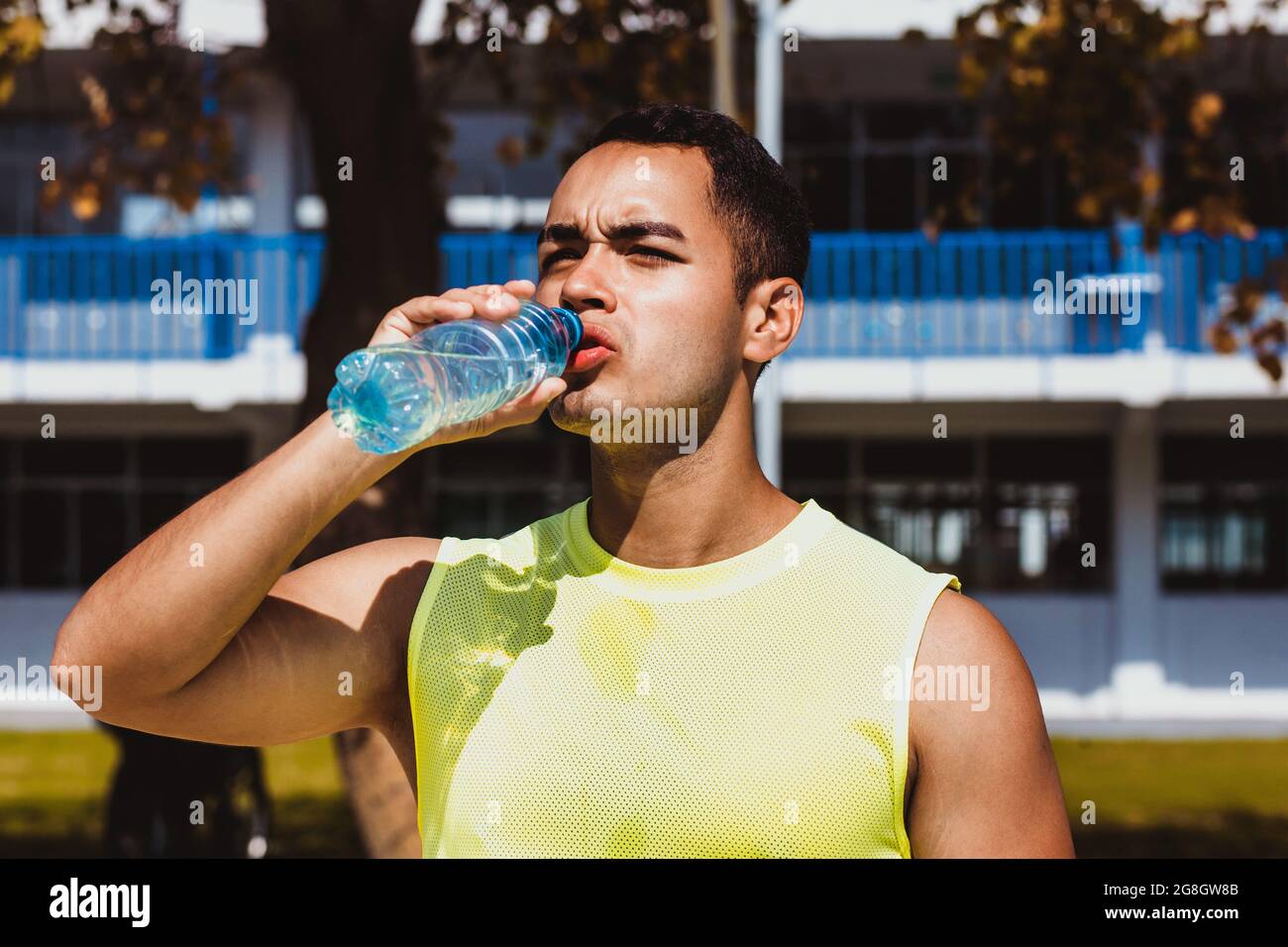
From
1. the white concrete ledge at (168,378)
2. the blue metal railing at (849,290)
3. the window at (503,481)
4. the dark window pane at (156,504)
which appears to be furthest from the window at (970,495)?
the dark window pane at (156,504)

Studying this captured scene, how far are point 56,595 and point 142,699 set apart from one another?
16.2m

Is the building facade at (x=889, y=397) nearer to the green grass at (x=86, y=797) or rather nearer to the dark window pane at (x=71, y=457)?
the dark window pane at (x=71, y=457)

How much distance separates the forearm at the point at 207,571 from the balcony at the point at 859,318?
13.1 m

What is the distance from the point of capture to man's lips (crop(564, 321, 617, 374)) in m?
1.94

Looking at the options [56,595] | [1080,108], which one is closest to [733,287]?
[1080,108]

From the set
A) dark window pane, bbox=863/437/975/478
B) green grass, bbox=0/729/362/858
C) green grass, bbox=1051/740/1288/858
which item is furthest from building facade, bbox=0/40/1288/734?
green grass, bbox=0/729/362/858

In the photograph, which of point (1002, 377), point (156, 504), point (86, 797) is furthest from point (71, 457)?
point (1002, 377)

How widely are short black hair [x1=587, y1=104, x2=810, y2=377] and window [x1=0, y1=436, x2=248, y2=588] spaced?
15399 millimetres

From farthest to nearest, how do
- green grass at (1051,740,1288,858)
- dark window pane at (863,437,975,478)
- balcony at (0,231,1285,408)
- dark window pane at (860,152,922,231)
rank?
dark window pane at (863,437,975,478) → dark window pane at (860,152,922,231) → balcony at (0,231,1285,408) → green grass at (1051,740,1288,858)

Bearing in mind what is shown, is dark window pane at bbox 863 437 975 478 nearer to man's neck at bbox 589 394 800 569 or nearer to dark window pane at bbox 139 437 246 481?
dark window pane at bbox 139 437 246 481

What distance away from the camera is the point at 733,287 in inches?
82.0

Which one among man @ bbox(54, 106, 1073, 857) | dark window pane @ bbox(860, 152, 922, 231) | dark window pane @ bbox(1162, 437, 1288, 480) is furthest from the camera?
dark window pane @ bbox(1162, 437, 1288, 480)

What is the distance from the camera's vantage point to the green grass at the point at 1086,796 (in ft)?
30.0
